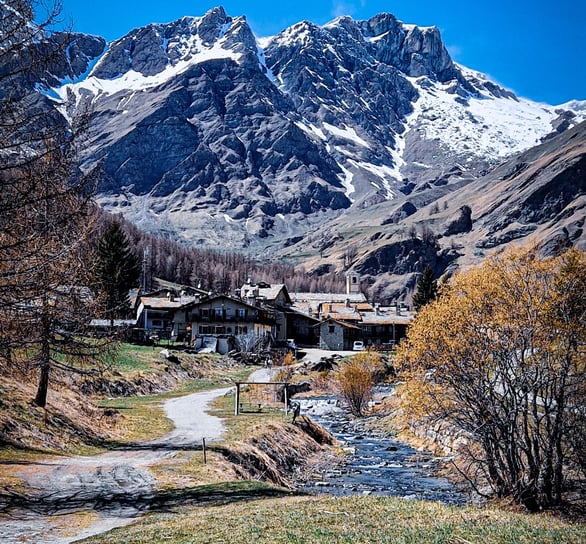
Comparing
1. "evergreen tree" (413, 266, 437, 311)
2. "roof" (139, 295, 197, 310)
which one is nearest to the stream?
"roof" (139, 295, 197, 310)

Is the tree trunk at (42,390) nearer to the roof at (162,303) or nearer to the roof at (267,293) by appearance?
the roof at (162,303)

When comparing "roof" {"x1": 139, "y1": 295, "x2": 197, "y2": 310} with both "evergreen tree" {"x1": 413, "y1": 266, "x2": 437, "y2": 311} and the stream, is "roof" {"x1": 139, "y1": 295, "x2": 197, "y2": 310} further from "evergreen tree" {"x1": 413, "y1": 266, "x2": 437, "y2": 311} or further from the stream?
the stream

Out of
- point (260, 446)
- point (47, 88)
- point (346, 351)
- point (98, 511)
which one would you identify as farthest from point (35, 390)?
point (346, 351)

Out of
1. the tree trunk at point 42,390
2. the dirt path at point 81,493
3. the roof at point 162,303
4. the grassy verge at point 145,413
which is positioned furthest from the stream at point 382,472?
the roof at point 162,303

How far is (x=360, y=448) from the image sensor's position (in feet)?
140

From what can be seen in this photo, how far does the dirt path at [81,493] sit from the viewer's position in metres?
14.9

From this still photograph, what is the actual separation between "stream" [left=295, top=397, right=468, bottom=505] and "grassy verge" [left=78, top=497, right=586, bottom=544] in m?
11.8

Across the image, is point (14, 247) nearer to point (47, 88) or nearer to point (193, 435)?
point (47, 88)

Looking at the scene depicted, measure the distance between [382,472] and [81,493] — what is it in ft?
67.5

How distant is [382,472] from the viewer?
1375 inches

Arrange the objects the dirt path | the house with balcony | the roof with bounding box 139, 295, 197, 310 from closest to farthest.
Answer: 1. the dirt path
2. the house with balcony
3. the roof with bounding box 139, 295, 197, 310

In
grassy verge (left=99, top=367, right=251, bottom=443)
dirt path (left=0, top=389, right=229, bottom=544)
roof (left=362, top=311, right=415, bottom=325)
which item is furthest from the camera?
roof (left=362, top=311, right=415, bottom=325)

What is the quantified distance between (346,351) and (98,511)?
3855 inches

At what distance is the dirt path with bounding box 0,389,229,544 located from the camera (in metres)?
14.9
